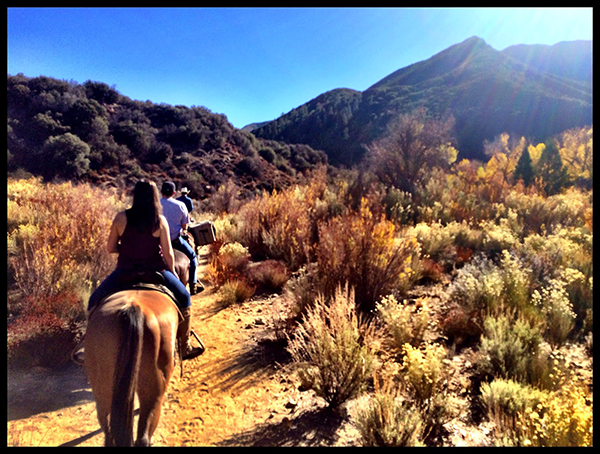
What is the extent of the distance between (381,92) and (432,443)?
225 feet

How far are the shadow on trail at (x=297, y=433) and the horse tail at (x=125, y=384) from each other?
113cm

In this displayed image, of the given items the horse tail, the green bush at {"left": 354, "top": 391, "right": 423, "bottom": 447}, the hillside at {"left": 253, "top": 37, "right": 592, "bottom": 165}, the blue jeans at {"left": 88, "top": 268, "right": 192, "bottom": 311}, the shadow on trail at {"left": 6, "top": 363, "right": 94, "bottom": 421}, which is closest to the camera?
A: the horse tail

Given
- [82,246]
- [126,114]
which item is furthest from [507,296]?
[126,114]

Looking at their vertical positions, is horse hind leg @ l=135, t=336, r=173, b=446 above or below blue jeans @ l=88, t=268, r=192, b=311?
below

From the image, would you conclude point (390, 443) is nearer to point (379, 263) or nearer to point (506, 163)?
point (379, 263)

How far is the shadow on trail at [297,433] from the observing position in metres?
2.53

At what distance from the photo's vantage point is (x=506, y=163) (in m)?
32.7

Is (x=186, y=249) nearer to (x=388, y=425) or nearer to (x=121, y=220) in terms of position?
(x=121, y=220)

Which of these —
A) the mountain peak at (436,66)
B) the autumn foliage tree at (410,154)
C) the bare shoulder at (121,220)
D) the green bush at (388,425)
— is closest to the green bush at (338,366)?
the green bush at (388,425)

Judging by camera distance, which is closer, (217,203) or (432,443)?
(432,443)

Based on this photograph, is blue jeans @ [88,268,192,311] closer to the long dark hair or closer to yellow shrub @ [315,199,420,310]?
the long dark hair

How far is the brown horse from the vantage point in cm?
174

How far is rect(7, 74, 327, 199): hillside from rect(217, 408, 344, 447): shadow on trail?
20.3m

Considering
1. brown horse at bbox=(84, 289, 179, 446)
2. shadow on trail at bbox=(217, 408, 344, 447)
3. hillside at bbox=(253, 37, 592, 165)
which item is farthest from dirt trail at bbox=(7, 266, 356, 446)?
hillside at bbox=(253, 37, 592, 165)
